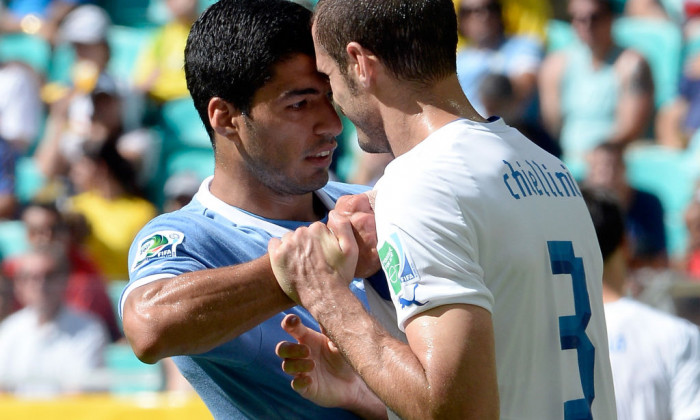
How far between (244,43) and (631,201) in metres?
3.90

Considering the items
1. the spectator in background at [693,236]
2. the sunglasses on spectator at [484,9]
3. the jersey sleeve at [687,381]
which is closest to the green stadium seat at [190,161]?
the sunglasses on spectator at [484,9]

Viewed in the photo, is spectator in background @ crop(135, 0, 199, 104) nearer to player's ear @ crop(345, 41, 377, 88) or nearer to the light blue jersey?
the light blue jersey

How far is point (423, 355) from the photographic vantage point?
Answer: 1.89m

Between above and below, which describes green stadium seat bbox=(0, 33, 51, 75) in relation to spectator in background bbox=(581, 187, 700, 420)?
above

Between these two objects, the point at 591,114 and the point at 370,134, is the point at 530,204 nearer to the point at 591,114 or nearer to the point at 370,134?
the point at 370,134

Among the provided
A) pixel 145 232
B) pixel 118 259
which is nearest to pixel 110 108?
pixel 118 259

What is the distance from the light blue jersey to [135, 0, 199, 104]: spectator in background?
17.9 feet

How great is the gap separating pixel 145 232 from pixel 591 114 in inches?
184

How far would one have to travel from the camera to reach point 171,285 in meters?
2.33

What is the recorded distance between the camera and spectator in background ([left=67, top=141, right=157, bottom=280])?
6762 millimetres

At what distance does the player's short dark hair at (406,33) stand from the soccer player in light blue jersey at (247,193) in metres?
0.50

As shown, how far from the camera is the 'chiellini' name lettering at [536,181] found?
204cm

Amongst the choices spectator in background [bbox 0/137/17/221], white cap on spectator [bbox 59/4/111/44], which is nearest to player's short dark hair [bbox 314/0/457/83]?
spectator in background [bbox 0/137/17/221]

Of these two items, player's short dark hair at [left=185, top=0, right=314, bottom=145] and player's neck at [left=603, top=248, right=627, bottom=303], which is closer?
player's short dark hair at [left=185, top=0, right=314, bottom=145]
